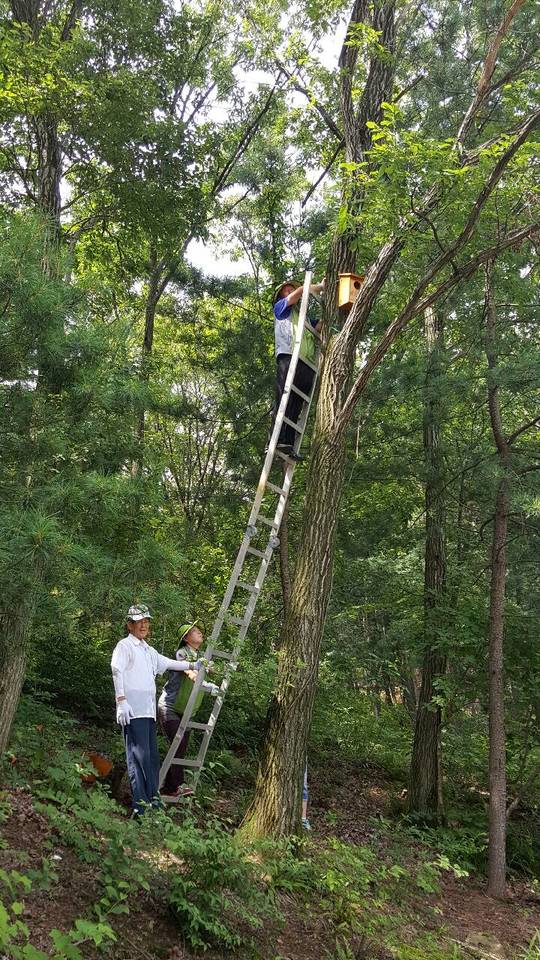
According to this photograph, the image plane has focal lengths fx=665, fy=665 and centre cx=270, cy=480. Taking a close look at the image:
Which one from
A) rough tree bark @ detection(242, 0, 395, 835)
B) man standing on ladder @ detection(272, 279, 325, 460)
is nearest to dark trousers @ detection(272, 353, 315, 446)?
man standing on ladder @ detection(272, 279, 325, 460)

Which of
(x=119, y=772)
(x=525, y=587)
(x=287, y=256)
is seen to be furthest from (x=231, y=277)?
(x=119, y=772)

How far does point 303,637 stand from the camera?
5.16 m

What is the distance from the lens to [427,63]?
9047 mm

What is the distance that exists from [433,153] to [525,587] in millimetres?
5889

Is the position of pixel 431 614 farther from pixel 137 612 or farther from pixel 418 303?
pixel 137 612

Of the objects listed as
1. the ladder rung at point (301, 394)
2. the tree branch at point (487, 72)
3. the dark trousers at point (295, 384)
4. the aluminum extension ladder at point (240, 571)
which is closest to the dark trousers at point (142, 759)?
the aluminum extension ladder at point (240, 571)

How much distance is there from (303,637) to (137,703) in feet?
4.37

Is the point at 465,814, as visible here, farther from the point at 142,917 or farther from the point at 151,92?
the point at 151,92

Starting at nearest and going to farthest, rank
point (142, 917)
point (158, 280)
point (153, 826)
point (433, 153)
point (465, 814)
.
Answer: point (142, 917) < point (153, 826) < point (433, 153) < point (465, 814) < point (158, 280)

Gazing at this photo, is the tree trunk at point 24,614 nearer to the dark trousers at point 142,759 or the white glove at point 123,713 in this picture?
the white glove at point 123,713

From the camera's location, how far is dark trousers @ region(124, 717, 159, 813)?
457 cm

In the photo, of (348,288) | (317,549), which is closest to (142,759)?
(317,549)

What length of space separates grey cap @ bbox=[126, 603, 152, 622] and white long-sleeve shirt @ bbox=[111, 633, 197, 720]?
0.65ft

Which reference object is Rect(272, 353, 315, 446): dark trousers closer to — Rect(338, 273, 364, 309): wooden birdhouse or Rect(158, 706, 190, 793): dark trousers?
Rect(338, 273, 364, 309): wooden birdhouse
